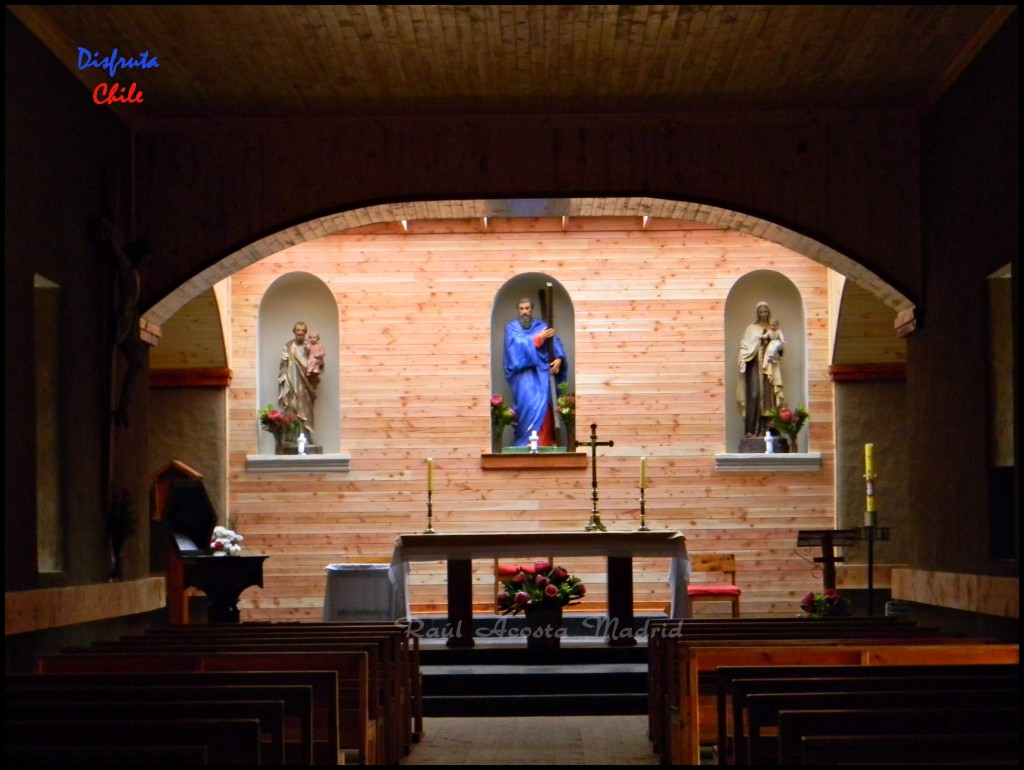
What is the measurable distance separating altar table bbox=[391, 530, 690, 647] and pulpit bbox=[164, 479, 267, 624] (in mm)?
1088

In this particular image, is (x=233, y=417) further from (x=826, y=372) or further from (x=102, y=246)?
(x=826, y=372)

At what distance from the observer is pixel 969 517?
8.70 meters

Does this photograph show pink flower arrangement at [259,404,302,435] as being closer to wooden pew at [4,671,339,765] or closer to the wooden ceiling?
the wooden ceiling

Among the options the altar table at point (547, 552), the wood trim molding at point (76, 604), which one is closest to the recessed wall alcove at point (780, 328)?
the altar table at point (547, 552)

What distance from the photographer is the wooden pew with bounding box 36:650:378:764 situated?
225 inches

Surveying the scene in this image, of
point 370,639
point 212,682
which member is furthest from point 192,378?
point 212,682

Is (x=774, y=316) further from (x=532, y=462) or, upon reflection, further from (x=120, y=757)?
(x=120, y=757)

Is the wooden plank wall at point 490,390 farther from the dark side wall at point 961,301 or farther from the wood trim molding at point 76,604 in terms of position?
the wood trim molding at point 76,604

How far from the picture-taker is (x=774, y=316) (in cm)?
1359

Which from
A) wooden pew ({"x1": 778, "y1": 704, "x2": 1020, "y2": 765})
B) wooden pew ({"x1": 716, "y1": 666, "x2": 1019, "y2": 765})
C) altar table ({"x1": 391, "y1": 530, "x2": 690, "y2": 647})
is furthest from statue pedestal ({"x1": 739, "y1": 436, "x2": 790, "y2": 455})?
wooden pew ({"x1": 778, "y1": 704, "x2": 1020, "y2": 765})

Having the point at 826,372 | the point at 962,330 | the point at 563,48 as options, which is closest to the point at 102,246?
the point at 563,48

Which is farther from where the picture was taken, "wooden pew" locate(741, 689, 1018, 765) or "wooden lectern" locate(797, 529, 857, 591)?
"wooden lectern" locate(797, 529, 857, 591)

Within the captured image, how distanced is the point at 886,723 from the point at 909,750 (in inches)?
13.1

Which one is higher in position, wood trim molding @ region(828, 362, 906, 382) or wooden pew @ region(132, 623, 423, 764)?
wood trim molding @ region(828, 362, 906, 382)
